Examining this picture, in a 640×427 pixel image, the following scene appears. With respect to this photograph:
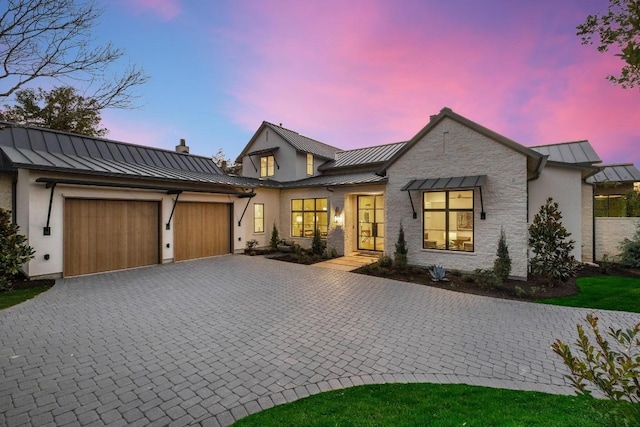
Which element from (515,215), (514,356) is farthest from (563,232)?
(514,356)

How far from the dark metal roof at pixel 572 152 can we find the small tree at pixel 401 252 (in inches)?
331

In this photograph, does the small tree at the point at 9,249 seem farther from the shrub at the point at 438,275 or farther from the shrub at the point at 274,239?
the shrub at the point at 438,275

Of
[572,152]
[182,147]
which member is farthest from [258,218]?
[572,152]

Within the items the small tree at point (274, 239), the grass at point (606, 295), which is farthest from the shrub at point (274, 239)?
the grass at point (606, 295)

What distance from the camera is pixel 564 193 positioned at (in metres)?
11.8

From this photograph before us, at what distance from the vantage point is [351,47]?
12.4 metres

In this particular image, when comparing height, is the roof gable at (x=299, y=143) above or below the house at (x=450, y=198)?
above

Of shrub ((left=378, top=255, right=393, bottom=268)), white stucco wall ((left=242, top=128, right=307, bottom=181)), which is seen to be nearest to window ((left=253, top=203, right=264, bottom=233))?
white stucco wall ((left=242, top=128, right=307, bottom=181))

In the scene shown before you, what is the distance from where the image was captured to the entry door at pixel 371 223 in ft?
47.5

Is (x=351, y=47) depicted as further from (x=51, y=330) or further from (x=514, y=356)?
(x=51, y=330)

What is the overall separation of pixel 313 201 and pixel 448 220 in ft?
24.4

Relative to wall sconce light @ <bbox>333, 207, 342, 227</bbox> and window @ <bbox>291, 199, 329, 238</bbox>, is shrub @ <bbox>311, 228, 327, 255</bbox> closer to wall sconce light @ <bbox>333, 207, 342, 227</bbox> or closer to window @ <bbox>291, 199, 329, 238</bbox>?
window @ <bbox>291, 199, 329, 238</bbox>

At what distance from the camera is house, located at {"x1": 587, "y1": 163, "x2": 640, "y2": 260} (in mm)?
12367

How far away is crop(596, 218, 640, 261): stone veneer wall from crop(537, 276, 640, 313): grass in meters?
3.50
